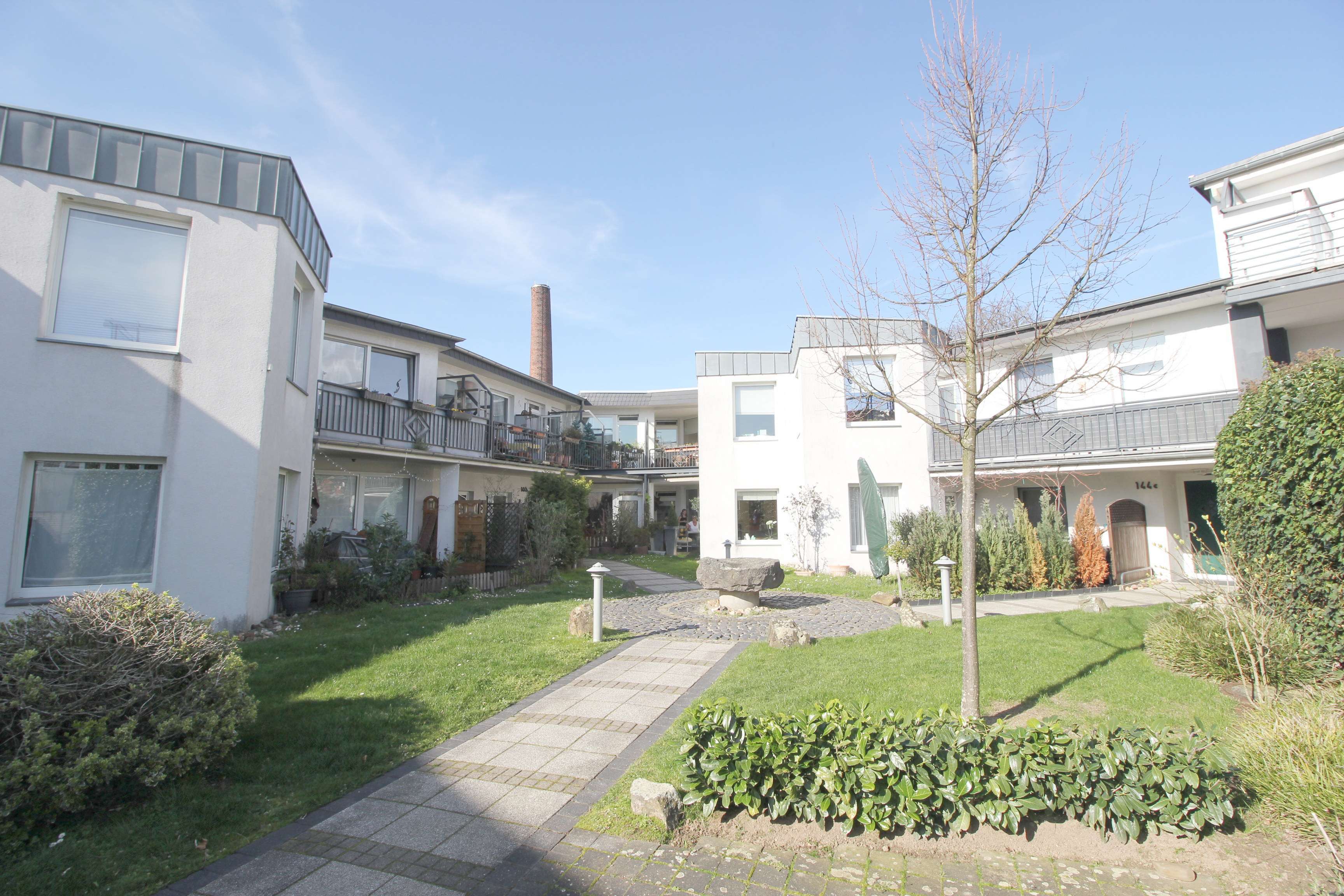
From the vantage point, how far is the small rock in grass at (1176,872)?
323 centimetres

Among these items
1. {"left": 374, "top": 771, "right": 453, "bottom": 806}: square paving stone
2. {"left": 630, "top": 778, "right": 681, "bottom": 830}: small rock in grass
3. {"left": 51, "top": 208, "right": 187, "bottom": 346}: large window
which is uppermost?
{"left": 51, "top": 208, "right": 187, "bottom": 346}: large window

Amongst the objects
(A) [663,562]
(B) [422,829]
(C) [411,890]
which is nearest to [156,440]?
(B) [422,829]

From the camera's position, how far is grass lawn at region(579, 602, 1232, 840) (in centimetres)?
498

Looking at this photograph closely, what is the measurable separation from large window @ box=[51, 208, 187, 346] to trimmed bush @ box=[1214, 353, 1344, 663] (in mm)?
12817

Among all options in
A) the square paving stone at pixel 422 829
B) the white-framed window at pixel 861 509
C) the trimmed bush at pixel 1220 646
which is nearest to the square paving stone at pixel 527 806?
the square paving stone at pixel 422 829

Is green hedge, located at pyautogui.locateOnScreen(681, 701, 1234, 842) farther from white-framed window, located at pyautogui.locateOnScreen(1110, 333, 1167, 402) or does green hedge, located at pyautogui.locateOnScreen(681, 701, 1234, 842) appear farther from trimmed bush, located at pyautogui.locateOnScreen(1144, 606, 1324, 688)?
white-framed window, located at pyautogui.locateOnScreen(1110, 333, 1167, 402)

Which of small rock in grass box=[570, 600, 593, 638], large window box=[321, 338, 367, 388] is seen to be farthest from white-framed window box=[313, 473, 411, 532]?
small rock in grass box=[570, 600, 593, 638]

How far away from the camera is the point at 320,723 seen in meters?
5.33

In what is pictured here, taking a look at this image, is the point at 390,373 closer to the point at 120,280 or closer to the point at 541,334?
the point at 120,280

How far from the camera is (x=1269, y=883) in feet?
10.3

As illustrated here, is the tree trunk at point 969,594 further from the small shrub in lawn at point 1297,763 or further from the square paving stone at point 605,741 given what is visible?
the square paving stone at point 605,741

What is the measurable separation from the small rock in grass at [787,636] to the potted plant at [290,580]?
762 cm

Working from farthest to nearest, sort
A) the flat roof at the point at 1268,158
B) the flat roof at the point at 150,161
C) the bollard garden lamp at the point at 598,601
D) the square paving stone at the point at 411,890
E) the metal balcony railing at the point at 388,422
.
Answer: the metal balcony railing at the point at 388,422 < the flat roof at the point at 1268,158 < the bollard garden lamp at the point at 598,601 < the flat roof at the point at 150,161 < the square paving stone at the point at 411,890

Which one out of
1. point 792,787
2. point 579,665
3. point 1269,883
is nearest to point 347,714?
point 579,665
